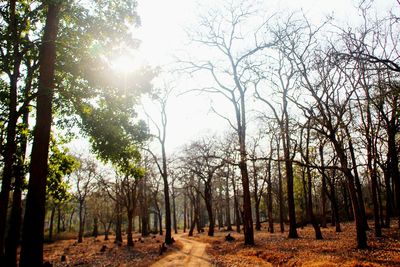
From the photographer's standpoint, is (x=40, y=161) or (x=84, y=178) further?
(x=84, y=178)

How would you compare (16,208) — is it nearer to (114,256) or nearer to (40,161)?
(40,161)

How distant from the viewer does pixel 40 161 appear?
903 centimetres

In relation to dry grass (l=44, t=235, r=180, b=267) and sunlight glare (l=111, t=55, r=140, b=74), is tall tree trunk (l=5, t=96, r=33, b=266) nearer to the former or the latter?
dry grass (l=44, t=235, r=180, b=267)

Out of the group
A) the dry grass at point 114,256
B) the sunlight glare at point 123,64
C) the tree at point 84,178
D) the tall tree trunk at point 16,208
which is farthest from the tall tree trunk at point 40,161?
the tree at point 84,178

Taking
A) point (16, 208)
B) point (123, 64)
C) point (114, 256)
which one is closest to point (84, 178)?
point (114, 256)

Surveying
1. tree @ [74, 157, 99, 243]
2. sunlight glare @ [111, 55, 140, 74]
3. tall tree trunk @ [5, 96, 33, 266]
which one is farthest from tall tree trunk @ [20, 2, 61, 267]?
tree @ [74, 157, 99, 243]

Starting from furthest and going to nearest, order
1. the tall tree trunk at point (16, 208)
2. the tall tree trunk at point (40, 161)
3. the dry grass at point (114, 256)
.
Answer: the dry grass at point (114, 256), the tall tree trunk at point (16, 208), the tall tree trunk at point (40, 161)

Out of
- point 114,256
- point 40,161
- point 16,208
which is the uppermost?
point 40,161

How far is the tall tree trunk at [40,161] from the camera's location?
8414mm

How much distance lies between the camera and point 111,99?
37.9ft

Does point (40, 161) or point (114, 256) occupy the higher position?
point (40, 161)

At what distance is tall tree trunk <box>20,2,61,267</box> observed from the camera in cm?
841

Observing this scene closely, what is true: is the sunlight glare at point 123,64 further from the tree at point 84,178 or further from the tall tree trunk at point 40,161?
the tree at point 84,178

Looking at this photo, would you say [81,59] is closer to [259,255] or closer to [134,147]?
[134,147]
